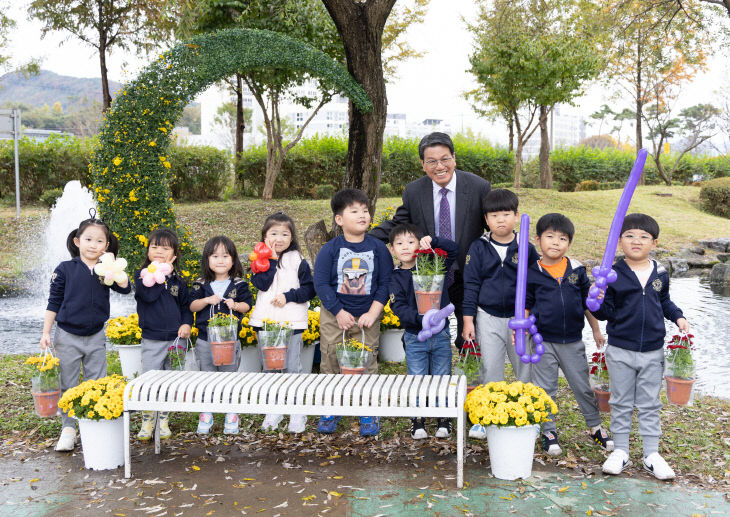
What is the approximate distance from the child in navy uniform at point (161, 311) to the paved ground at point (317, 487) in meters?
0.57

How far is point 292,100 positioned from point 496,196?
1322 centimetres

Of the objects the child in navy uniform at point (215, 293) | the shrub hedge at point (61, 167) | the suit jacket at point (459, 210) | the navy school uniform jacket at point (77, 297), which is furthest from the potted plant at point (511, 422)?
the shrub hedge at point (61, 167)

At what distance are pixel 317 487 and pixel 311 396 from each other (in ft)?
1.59

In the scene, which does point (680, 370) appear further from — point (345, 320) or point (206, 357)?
point (206, 357)

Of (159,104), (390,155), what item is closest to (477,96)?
(390,155)

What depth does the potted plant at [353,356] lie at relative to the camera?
3.98 metres

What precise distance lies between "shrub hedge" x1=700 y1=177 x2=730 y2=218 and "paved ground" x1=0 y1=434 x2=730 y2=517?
69.1 ft

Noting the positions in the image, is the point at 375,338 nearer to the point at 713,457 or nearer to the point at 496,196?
the point at 496,196

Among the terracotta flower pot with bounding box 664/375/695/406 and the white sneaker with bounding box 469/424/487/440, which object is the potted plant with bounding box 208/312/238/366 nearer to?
the white sneaker with bounding box 469/424/487/440

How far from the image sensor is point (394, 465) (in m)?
3.79

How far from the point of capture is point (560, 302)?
3.90 m

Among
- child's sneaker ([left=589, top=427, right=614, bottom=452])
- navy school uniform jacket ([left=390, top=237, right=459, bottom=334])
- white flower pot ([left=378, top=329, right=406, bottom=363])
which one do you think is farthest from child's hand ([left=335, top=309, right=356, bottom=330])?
white flower pot ([left=378, top=329, right=406, bottom=363])

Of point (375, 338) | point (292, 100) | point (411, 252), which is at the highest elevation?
point (292, 100)

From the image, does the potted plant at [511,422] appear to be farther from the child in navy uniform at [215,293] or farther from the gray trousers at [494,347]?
the child in navy uniform at [215,293]
